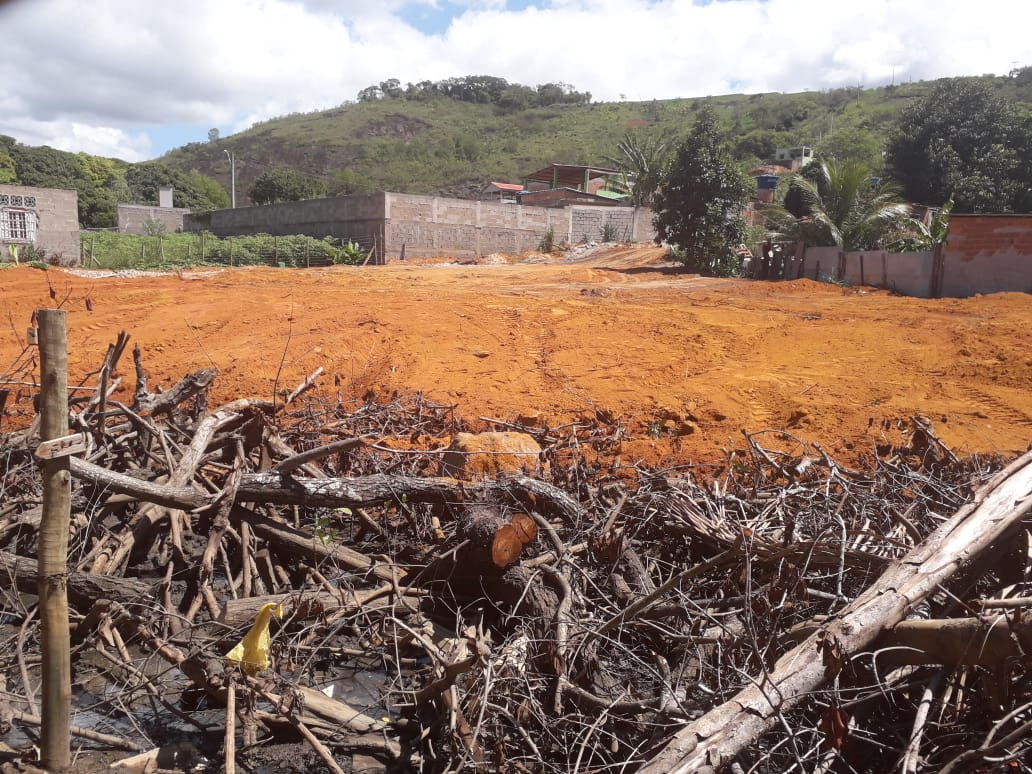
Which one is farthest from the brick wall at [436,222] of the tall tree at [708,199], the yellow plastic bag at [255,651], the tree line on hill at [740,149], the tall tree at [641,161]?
the yellow plastic bag at [255,651]

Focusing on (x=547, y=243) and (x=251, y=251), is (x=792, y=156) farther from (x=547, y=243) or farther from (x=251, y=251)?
(x=251, y=251)

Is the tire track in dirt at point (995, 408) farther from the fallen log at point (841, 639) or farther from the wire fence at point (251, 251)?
the wire fence at point (251, 251)

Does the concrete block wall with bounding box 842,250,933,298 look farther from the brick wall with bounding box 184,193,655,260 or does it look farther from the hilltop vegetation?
the hilltop vegetation

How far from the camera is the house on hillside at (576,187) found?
36.8 meters

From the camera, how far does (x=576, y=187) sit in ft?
146

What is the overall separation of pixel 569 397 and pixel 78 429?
4506mm

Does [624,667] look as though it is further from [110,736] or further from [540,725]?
[110,736]

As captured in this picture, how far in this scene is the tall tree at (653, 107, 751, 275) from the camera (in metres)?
21.4

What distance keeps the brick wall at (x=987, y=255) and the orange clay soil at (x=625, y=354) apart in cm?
138

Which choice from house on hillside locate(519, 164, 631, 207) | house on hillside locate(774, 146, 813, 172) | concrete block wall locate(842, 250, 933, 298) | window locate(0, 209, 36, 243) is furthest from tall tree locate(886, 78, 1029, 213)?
window locate(0, 209, 36, 243)

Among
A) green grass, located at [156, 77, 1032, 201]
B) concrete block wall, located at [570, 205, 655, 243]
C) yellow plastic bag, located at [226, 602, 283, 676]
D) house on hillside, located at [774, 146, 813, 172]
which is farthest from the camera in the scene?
green grass, located at [156, 77, 1032, 201]

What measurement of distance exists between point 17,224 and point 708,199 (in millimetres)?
24446

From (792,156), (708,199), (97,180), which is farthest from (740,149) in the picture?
(97,180)

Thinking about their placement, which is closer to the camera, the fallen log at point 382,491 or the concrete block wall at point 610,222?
the fallen log at point 382,491
